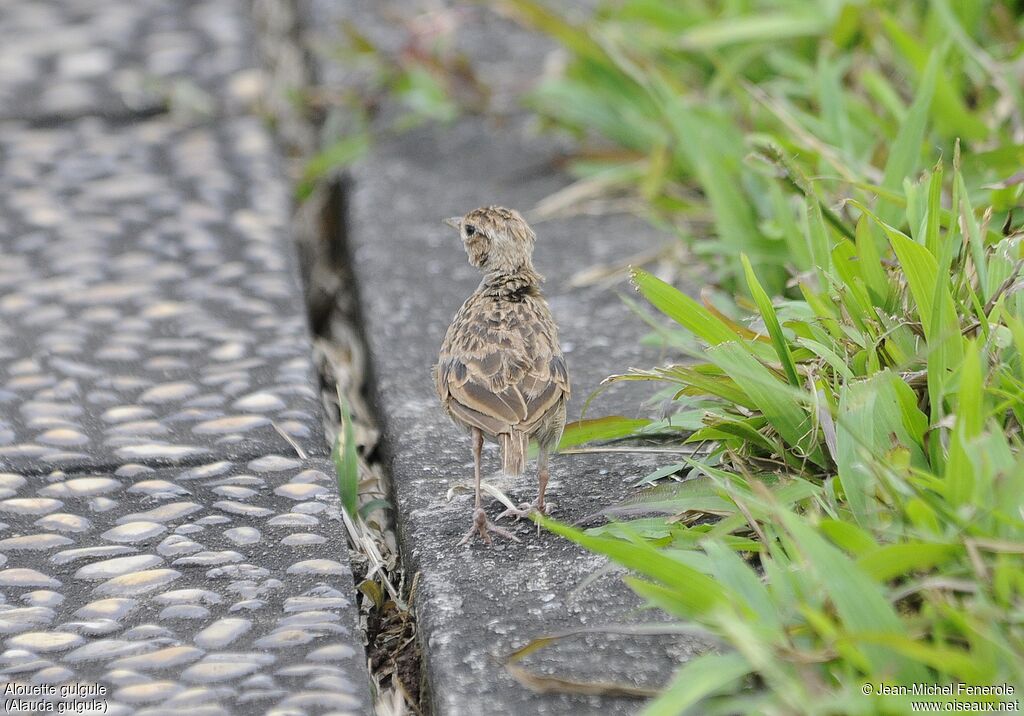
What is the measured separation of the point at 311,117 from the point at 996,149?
338cm

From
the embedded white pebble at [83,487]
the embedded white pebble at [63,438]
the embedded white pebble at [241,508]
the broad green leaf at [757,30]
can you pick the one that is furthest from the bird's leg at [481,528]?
the broad green leaf at [757,30]

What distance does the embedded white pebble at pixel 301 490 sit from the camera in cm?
352

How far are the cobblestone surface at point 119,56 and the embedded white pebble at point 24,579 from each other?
320cm

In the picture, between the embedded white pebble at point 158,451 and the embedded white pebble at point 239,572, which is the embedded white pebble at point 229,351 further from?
the embedded white pebble at point 239,572

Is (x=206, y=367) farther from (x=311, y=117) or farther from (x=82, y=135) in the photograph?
(x=311, y=117)

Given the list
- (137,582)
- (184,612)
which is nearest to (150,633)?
(184,612)

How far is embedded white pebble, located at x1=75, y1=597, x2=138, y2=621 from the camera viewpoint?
3029mm

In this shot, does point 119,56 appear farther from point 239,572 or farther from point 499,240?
point 239,572

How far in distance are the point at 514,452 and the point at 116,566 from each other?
41.2 inches

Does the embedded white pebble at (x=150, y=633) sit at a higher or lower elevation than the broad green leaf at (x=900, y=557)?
higher

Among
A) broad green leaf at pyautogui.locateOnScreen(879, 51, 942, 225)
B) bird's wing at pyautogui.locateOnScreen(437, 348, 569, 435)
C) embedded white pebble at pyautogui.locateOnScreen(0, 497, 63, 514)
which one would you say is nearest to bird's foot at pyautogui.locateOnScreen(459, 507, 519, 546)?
bird's wing at pyautogui.locateOnScreen(437, 348, 569, 435)

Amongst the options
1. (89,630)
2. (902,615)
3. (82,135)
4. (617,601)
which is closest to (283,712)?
(89,630)

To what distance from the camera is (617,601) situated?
9.93 feet

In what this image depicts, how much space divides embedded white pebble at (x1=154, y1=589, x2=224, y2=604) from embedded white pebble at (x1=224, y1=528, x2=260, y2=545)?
0.75 feet
